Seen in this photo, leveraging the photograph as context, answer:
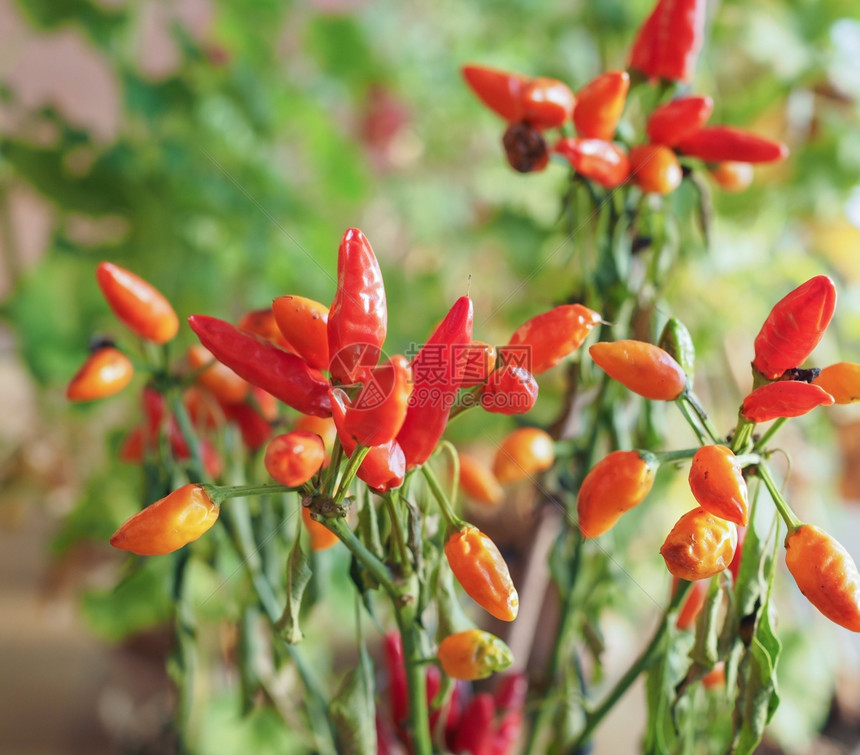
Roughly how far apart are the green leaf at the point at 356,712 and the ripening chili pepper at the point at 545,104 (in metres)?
0.25

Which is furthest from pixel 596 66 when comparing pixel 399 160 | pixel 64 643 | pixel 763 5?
pixel 64 643

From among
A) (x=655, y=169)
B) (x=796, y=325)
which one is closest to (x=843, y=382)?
(x=796, y=325)

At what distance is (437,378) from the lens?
241mm

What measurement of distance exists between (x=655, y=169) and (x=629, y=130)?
61 millimetres

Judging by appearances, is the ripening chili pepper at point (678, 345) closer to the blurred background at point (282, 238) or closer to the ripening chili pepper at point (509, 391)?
the ripening chili pepper at point (509, 391)

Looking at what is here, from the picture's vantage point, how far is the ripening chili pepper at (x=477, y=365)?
0.82ft

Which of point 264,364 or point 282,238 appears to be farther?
point 282,238

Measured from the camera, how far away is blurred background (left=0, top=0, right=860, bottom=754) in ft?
2.64

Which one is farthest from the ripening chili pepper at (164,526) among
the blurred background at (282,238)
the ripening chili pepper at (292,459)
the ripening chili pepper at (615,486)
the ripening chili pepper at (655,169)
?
the blurred background at (282,238)

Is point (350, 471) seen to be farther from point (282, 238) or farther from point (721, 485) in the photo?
point (282, 238)

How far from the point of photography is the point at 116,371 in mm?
317

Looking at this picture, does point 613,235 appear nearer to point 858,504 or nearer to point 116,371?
point 116,371

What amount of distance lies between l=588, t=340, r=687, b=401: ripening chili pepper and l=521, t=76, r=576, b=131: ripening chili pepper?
0.46 feet

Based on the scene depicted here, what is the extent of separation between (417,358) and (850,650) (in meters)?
0.94
